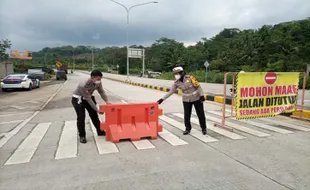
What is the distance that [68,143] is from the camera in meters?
5.29

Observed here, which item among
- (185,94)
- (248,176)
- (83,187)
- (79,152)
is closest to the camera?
(83,187)

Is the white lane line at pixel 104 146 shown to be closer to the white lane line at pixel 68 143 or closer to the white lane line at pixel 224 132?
the white lane line at pixel 68 143

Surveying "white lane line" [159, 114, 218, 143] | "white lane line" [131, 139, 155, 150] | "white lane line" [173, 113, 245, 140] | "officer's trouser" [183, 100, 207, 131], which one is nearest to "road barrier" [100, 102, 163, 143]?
"white lane line" [131, 139, 155, 150]

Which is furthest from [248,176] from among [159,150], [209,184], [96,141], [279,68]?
[279,68]

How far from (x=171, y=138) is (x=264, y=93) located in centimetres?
286

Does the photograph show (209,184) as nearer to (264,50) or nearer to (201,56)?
(264,50)

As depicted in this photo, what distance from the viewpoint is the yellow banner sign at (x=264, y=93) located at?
6.25m

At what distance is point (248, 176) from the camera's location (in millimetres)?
3639

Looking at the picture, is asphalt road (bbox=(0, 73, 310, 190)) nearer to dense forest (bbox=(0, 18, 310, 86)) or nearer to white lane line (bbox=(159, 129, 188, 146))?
white lane line (bbox=(159, 129, 188, 146))

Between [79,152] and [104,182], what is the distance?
1447mm

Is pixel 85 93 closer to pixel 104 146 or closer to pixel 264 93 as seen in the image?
pixel 104 146

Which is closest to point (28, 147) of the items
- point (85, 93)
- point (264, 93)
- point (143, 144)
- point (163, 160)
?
point (85, 93)

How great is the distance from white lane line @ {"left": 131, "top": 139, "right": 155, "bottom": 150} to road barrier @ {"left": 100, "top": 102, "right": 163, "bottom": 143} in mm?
123

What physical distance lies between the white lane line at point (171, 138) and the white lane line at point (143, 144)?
438 millimetres
